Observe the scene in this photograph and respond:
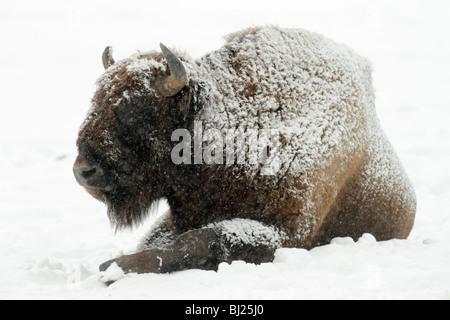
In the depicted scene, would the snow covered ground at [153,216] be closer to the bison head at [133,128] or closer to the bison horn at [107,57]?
the bison head at [133,128]

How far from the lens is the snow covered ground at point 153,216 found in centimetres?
298

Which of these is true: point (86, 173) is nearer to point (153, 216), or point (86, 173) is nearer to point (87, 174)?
point (87, 174)

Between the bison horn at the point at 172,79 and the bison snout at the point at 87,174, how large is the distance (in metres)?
0.68

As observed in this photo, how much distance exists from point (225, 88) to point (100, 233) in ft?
7.63

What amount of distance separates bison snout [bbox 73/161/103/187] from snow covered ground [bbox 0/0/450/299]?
→ 602 mm

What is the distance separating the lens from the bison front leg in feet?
11.0

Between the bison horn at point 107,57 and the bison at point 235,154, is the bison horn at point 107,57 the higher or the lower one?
the higher one

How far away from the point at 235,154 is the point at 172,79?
66 cm

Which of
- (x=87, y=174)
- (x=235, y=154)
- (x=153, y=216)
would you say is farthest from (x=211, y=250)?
(x=153, y=216)

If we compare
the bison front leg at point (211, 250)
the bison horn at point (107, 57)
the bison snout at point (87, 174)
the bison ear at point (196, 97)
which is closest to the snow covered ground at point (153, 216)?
the bison front leg at point (211, 250)

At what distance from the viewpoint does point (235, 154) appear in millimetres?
3713

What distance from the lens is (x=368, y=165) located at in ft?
13.4
